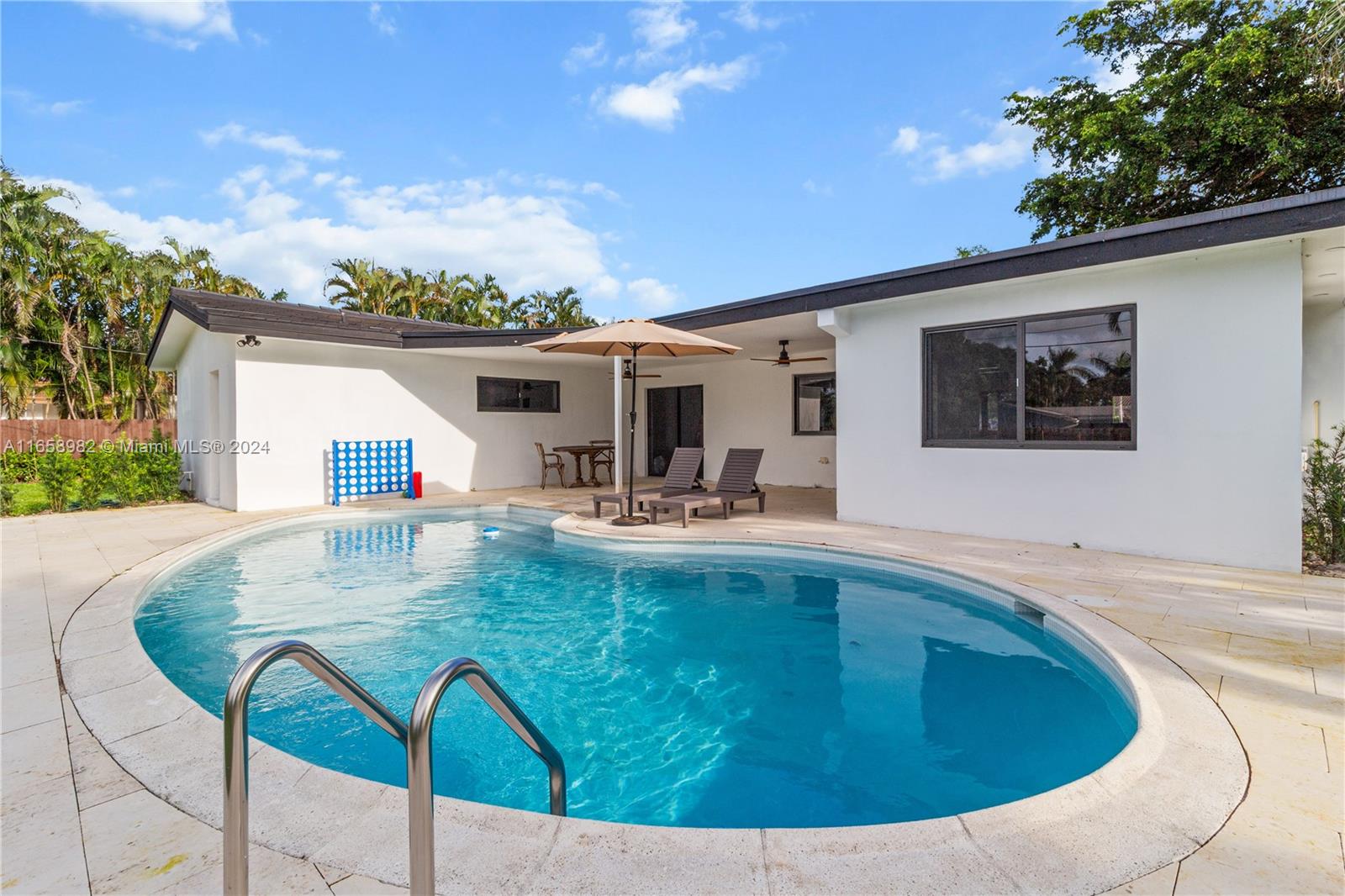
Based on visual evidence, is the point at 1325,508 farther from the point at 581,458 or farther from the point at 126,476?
the point at 126,476

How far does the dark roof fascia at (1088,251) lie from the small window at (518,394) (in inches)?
267

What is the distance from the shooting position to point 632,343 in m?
8.18

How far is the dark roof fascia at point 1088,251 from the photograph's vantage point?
196 inches

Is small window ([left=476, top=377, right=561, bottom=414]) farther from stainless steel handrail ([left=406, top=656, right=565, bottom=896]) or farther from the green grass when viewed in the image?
stainless steel handrail ([left=406, top=656, right=565, bottom=896])

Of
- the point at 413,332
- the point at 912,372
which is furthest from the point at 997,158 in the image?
the point at 413,332

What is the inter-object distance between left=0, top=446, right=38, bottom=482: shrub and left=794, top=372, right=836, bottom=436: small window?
54.1 ft

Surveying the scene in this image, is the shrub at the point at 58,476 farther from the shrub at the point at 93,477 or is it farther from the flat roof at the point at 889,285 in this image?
the flat roof at the point at 889,285

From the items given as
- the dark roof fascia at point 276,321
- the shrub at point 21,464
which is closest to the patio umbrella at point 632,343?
the dark roof fascia at point 276,321

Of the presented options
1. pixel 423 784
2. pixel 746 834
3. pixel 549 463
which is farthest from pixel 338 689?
pixel 549 463

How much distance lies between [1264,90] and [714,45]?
10.8 m

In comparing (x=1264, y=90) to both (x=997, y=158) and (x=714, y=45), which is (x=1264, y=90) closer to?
(x=997, y=158)

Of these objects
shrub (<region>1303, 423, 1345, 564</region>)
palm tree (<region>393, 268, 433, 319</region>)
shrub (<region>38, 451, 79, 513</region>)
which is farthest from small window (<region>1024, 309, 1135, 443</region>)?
palm tree (<region>393, 268, 433, 319</region>)

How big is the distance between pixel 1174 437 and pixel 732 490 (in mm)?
5302

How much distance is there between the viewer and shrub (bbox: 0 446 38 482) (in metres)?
14.2
